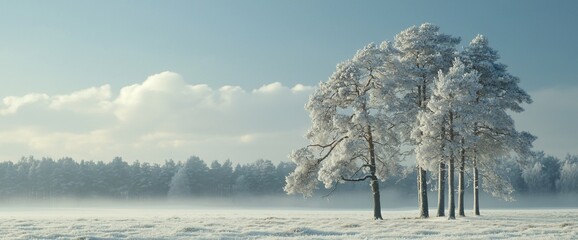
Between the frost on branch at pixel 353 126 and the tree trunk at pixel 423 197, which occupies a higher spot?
the frost on branch at pixel 353 126

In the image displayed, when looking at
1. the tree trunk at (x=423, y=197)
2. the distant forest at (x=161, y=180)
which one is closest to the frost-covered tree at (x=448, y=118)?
the tree trunk at (x=423, y=197)

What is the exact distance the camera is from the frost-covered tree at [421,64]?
43.1m

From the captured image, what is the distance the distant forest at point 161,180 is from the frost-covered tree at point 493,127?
9725 centimetres

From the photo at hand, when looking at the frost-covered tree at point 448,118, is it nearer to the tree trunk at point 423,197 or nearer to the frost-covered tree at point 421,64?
the frost-covered tree at point 421,64

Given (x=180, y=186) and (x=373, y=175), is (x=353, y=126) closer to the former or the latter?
(x=373, y=175)

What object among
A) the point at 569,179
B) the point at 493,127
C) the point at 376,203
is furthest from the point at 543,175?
the point at 376,203

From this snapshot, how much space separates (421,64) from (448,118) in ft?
19.8

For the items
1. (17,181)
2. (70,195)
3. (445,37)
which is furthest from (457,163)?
(17,181)

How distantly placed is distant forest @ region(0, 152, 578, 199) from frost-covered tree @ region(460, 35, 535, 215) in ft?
319

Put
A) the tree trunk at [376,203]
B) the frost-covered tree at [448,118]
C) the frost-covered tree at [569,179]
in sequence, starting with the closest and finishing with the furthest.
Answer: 1. the frost-covered tree at [448,118]
2. the tree trunk at [376,203]
3. the frost-covered tree at [569,179]

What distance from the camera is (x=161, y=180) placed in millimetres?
143375

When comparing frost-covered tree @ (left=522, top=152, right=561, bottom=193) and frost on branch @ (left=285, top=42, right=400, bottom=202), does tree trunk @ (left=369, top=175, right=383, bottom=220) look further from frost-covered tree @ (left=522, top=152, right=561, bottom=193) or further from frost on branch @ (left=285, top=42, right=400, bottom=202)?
frost-covered tree @ (left=522, top=152, right=561, bottom=193)

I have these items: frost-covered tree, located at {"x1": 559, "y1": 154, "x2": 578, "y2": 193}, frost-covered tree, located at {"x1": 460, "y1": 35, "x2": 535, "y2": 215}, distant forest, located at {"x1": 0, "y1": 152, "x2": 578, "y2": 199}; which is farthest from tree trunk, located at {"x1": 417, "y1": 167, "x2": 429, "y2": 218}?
frost-covered tree, located at {"x1": 559, "y1": 154, "x2": 578, "y2": 193}

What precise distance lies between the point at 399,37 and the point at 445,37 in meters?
3.56
